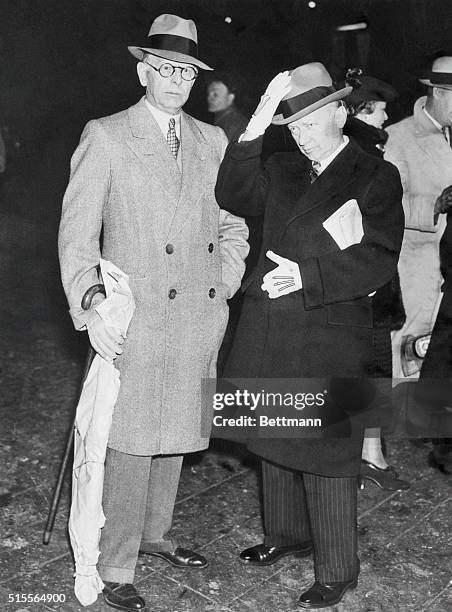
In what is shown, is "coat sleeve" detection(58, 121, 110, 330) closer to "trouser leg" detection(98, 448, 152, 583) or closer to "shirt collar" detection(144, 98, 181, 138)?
"shirt collar" detection(144, 98, 181, 138)

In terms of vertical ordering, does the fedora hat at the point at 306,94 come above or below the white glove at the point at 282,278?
above

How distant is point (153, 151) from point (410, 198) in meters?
1.88

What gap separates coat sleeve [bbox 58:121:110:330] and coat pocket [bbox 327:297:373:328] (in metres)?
0.90

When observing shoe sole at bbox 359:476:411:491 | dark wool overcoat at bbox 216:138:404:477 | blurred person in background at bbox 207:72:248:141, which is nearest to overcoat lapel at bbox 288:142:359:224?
dark wool overcoat at bbox 216:138:404:477

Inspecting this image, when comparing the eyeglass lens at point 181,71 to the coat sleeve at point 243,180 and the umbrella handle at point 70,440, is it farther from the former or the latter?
the umbrella handle at point 70,440

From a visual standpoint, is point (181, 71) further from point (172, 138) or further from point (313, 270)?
point (313, 270)

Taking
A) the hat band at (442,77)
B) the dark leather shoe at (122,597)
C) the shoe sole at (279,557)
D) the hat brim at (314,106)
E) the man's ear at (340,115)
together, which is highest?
the hat brim at (314,106)

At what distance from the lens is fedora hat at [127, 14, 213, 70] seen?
331cm

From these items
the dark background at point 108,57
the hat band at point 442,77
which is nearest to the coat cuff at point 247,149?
the hat band at point 442,77

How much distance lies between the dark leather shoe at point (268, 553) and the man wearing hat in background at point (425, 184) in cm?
152

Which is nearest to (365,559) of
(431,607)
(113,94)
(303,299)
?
(431,607)

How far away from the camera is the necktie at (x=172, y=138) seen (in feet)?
11.4

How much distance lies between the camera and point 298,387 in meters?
3.55

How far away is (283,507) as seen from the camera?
3.87 meters
